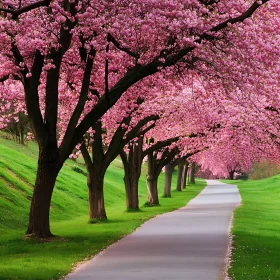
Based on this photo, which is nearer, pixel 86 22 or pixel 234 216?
pixel 86 22

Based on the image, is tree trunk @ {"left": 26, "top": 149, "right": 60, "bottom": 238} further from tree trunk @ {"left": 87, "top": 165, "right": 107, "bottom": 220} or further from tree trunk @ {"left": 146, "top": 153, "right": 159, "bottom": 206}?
tree trunk @ {"left": 146, "top": 153, "right": 159, "bottom": 206}

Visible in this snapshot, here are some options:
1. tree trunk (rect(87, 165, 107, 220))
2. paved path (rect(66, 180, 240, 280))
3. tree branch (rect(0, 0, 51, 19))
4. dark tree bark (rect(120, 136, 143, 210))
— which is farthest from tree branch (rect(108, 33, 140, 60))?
dark tree bark (rect(120, 136, 143, 210))

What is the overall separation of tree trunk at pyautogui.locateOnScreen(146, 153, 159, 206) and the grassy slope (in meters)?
2.50

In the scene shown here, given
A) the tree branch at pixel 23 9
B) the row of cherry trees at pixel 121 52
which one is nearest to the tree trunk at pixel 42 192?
the row of cherry trees at pixel 121 52

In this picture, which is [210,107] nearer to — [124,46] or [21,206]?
[21,206]

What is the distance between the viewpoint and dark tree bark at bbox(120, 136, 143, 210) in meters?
36.7

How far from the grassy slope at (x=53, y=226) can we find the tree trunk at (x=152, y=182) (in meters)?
2.50

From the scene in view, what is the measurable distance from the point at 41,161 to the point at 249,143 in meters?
21.4

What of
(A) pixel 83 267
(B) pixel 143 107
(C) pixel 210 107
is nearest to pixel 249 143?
(C) pixel 210 107

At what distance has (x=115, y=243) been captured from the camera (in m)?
19.8

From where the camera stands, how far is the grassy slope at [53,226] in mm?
15156

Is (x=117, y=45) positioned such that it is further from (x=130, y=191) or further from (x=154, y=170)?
(x=154, y=170)

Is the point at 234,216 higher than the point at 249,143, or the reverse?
the point at 249,143

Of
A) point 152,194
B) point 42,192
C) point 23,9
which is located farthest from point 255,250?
point 152,194
